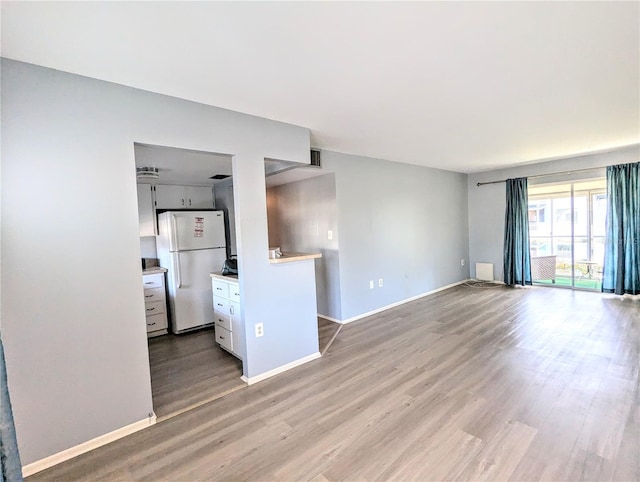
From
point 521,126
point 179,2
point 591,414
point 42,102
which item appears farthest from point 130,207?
point 521,126

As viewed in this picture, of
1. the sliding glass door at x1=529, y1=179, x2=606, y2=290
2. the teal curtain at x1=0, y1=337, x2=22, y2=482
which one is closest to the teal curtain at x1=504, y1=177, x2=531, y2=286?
the sliding glass door at x1=529, y1=179, x2=606, y2=290

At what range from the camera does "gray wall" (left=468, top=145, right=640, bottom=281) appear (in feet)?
18.3

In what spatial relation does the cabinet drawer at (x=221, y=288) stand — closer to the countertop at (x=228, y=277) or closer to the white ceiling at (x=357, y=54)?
the countertop at (x=228, y=277)

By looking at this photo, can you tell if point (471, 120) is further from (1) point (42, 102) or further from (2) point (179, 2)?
(1) point (42, 102)

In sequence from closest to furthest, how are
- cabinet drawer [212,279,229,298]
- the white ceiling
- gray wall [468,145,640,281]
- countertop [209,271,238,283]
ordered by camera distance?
the white ceiling < countertop [209,271,238,283] < cabinet drawer [212,279,229,298] < gray wall [468,145,640,281]

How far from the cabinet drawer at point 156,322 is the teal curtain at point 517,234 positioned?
6321mm

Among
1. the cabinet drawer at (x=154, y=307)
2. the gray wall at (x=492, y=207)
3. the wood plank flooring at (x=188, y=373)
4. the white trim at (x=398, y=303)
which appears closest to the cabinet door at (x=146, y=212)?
the cabinet drawer at (x=154, y=307)

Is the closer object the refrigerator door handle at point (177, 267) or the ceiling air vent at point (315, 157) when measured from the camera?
the ceiling air vent at point (315, 157)

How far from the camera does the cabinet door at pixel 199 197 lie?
4879mm

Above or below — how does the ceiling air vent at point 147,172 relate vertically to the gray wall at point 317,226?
above

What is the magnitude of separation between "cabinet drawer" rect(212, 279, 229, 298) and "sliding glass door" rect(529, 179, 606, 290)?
6058mm

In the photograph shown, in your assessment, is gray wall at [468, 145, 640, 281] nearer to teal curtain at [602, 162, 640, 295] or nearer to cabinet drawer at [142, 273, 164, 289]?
teal curtain at [602, 162, 640, 295]

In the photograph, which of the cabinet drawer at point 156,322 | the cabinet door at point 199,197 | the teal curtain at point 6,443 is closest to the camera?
the teal curtain at point 6,443

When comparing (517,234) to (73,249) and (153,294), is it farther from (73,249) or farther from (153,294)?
(73,249)
